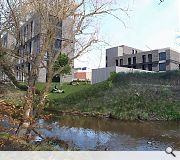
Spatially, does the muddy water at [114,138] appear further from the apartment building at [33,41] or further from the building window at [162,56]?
the building window at [162,56]

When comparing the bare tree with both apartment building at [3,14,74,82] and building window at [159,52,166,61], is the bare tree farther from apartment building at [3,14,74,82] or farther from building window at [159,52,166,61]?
building window at [159,52,166,61]

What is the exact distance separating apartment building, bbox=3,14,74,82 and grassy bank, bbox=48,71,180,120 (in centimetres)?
891

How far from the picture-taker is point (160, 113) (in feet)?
51.7

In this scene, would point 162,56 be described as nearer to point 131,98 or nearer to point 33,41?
point 131,98

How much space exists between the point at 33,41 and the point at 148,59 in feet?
124

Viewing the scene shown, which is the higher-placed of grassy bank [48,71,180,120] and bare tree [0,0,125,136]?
bare tree [0,0,125,136]

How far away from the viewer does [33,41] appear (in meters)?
6.18

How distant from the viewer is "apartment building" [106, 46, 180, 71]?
3862 centimetres

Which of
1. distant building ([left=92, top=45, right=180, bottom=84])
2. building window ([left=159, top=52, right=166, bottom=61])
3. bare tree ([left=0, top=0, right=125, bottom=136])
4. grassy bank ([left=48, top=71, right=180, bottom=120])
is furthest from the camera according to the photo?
building window ([left=159, top=52, right=166, bottom=61])

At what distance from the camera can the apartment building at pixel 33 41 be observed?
5.95m

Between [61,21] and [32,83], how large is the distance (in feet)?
4.51

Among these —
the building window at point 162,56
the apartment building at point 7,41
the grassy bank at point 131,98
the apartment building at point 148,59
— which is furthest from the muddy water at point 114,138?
the building window at point 162,56

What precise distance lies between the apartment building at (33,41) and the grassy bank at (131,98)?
8913 millimetres

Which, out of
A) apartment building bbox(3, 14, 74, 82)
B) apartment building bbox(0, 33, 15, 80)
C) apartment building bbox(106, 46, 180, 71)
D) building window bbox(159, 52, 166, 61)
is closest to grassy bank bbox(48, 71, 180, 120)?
apartment building bbox(0, 33, 15, 80)
